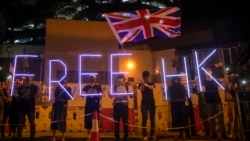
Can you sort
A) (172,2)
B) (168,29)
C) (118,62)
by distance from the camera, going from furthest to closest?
(172,2) < (118,62) < (168,29)

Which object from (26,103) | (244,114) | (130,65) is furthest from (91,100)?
(130,65)

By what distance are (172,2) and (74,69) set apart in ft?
54.4

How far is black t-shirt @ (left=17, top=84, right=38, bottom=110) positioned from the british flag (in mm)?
A: 4049

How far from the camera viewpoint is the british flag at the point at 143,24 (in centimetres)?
1238

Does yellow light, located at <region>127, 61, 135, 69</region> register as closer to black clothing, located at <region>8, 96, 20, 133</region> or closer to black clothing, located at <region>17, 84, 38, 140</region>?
black clothing, located at <region>8, 96, 20, 133</region>

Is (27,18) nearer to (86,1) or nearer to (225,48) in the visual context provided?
(86,1)

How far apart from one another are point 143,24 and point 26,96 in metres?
5.27

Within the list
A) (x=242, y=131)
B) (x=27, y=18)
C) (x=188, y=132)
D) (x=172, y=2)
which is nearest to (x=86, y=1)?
(x=27, y=18)

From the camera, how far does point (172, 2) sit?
98.5ft

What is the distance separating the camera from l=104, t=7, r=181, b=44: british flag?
40.6ft

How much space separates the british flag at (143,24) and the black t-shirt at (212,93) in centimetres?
320

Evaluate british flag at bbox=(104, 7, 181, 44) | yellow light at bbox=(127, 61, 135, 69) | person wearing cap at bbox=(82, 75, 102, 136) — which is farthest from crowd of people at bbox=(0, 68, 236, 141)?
yellow light at bbox=(127, 61, 135, 69)

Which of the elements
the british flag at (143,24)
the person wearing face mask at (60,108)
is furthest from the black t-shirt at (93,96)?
the british flag at (143,24)

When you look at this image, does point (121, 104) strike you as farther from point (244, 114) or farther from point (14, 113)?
point (244, 114)
